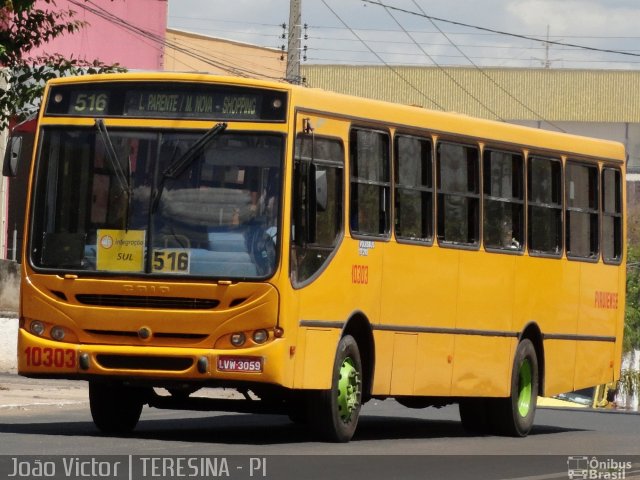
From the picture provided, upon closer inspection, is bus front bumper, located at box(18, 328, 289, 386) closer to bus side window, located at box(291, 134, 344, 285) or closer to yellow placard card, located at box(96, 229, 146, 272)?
yellow placard card, located at box(96, 229, 146, 272)

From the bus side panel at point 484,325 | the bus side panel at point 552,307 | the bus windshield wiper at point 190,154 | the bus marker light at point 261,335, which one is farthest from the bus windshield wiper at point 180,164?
the bus side panel at point 552,307

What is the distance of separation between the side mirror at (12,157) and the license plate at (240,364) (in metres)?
2.34

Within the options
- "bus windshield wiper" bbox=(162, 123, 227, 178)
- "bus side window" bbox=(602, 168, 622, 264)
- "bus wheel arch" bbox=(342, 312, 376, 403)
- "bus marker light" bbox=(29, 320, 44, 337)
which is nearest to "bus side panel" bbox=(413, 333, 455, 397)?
"bus wheel arch" bbox=(342, 312, 376, 403)

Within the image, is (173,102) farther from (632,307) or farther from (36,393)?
(632,307)

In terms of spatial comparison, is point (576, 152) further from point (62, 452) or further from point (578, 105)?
point (578, 105)

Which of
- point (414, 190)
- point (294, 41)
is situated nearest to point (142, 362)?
point (414, 190)

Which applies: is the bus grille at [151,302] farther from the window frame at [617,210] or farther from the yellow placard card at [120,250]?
the window frame at [617,210]

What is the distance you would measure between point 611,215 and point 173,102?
24.2ft

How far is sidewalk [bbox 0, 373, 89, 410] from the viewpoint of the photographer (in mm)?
21017

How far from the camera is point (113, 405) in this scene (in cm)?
1633

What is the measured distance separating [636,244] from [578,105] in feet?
68.4

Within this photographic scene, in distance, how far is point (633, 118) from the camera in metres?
112

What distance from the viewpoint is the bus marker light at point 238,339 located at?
14.9 m

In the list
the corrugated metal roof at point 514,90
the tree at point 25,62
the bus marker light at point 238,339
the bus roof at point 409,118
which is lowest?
the bus marker light at point 238,339
